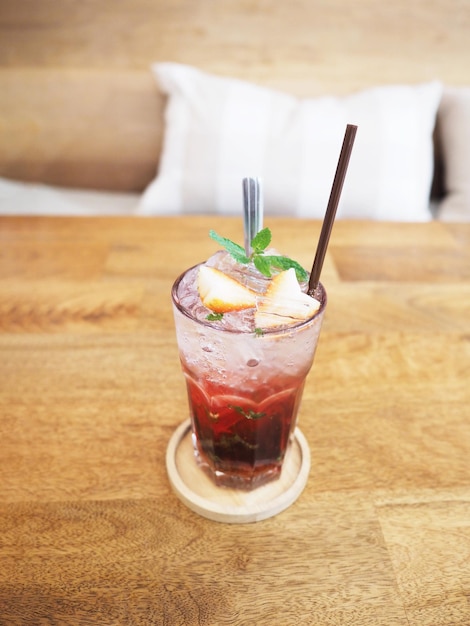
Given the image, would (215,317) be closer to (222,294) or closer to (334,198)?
(222,294)

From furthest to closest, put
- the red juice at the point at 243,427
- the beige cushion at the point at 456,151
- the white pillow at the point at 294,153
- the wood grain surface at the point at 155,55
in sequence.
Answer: the wood grain surface at the point at 155,55 → the beige cushion at the point at 456,151 → the white pillow at the point at 294,153 → the red juice at the point at 243,427

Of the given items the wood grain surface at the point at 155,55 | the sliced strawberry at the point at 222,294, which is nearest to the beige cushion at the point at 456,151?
the wood grain surface at the point at 155,55

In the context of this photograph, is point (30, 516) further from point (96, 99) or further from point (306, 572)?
point (96, 99)

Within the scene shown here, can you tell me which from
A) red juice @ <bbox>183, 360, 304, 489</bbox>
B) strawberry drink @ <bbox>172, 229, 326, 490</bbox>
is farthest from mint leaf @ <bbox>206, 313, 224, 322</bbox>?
red juice @ <bbox>183, 360, 304, 489</bbox>

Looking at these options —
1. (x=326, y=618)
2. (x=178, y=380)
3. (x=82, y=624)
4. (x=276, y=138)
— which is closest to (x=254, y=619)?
(x=326, y=618)

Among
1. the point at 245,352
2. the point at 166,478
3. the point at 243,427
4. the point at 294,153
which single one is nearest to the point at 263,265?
the point at 245,352

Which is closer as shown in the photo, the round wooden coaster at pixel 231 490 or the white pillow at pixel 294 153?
the round wooden coaster at pixel 231 490

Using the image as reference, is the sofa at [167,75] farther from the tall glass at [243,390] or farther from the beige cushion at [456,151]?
the tall glass at [243,390]
